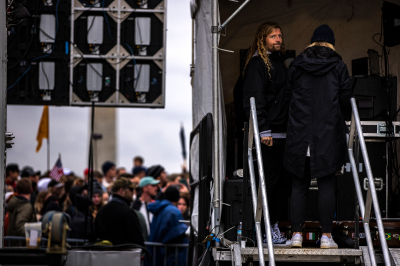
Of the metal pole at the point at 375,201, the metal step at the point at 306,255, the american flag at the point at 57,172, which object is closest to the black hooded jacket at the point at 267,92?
the metal pole at the point at 375,201

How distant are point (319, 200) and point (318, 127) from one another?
2.10ft

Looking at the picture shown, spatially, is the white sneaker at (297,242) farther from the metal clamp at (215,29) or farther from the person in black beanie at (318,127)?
the metal clamp at (215,29)

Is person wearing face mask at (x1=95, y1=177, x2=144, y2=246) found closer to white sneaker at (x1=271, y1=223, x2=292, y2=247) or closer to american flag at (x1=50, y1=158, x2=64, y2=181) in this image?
white sneaker at (x1=271, y1=223, x2=292, y2=247)

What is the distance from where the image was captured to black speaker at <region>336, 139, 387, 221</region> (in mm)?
6992

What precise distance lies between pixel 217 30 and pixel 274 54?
61 cm

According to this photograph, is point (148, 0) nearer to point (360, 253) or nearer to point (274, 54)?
point (274, 54)

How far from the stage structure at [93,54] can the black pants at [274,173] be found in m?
2.49

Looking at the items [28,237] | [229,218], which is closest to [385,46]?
[229,218]

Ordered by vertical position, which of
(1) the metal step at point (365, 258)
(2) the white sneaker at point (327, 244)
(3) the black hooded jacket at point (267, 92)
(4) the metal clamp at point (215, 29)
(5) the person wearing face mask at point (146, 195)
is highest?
(4) the metal clamp at point (215, 29)

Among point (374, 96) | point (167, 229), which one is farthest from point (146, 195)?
point (374, 96)

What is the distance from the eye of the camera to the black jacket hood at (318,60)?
5.09 metres

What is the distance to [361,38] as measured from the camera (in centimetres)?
771

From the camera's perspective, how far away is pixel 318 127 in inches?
197

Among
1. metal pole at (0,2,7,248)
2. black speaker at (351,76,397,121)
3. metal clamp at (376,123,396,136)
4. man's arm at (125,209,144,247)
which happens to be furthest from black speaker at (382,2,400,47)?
metal pole at (0,2,7,248)
